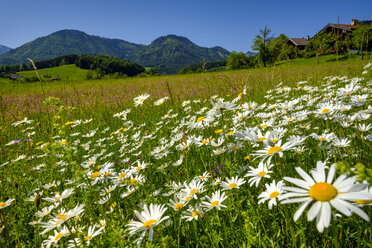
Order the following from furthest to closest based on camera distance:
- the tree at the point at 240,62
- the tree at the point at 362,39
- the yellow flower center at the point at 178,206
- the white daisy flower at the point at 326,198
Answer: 1. the tree at the point at 240,62
2. the tree at the point at 362,39
3. the yellow flower center at the point at 178,206
4. the white daisy flower at the point at 326,198

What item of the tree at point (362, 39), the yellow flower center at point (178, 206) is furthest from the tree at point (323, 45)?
the yellow flower center at point (178, 206)

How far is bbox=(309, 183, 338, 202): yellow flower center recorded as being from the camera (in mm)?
663

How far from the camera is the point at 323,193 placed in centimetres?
67

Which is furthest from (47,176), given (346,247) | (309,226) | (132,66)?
(132,66)

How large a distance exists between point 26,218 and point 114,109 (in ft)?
15.0

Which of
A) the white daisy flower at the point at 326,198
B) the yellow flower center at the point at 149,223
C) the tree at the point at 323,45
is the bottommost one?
the yellow flower center at the point at 149,223

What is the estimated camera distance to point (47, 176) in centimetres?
270

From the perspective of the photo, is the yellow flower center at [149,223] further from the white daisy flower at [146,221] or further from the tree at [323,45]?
the tree at [323,45]

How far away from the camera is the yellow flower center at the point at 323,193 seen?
26.1 inches

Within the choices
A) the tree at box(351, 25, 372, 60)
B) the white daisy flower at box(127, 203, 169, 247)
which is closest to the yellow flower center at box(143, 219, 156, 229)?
the white daisy flower at box(127, 203, 169, 247)

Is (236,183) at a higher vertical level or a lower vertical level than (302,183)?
lower

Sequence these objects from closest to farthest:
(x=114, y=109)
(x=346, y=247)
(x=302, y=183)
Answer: (x=302, y=183), (x=346, y=247), (x=114, y=109)

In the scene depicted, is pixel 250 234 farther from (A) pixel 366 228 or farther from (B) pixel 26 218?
(B) pixel 26 218

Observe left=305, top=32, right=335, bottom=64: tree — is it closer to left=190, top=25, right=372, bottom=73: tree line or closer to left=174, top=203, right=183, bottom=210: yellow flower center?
left=190, top=25, right=372, bottom=73: tree line
